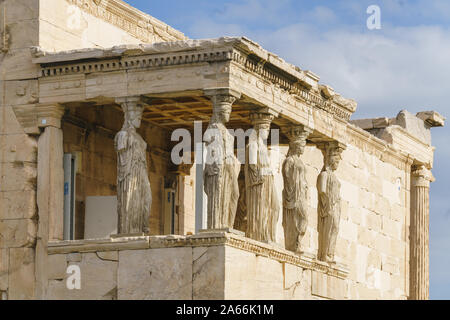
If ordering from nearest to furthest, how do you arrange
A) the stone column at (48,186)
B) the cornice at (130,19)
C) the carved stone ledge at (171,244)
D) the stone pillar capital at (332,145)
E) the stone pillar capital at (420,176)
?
the carved stone ledge at (171,244) → the stone column at (48,186) → the cornice at (130,19) → the stone pillar capital at (332,145) → the stone pillar capital at (420,176)

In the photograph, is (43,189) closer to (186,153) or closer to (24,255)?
(24,255)

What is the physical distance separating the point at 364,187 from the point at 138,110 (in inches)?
355

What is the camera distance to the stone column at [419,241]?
1097 inches

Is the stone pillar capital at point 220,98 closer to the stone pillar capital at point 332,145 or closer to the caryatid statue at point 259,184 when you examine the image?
the caryatid statue at point 259,184

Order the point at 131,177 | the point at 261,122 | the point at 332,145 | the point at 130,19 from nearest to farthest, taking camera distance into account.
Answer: the point at 131,177 < the point at 261,122 < the point at 130,19 < the point at 332,145

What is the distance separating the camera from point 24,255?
60.5ft

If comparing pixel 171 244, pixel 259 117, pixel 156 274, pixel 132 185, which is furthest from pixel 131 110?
pixel 156 274

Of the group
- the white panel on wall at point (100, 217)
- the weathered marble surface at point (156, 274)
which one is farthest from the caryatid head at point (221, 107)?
the white panel on wall at point (100, 217)

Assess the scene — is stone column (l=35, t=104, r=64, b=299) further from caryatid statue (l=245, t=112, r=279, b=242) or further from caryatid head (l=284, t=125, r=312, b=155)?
caryatid head (l=284, t=125, r=312, b=155)

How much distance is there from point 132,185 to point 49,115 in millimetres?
1558

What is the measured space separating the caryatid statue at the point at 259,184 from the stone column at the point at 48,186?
99.2 inches

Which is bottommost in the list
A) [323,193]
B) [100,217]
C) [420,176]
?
[100,217]

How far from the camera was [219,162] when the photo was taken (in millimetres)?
17719

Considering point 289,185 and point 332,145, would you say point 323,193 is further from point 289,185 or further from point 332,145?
point 289,185
